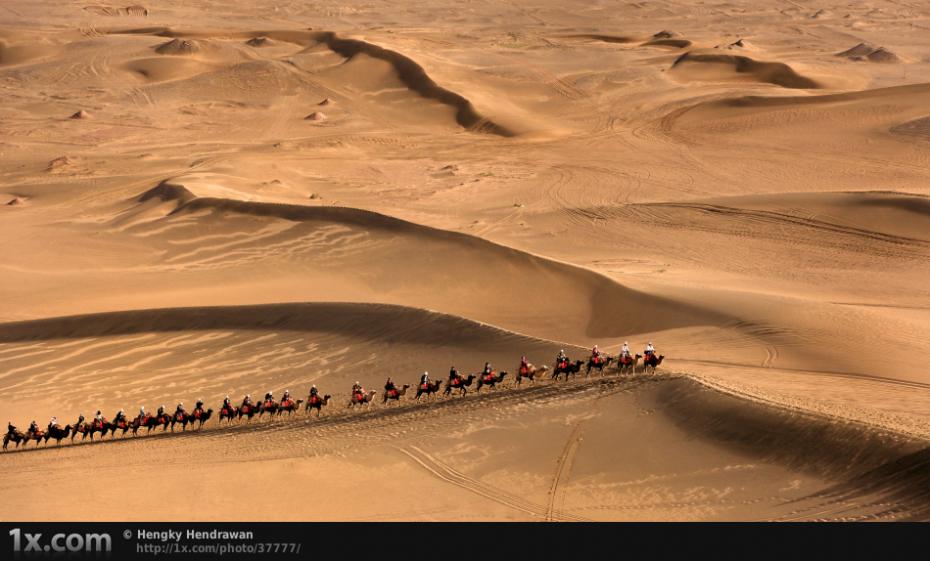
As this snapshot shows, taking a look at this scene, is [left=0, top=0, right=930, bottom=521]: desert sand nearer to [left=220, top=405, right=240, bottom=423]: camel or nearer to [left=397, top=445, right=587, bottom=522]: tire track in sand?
[left=397, top=445, right=587, bottom=522]: tire track in sand

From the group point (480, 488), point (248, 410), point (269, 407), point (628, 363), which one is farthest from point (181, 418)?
point (628, 363)

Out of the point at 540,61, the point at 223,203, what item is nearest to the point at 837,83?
the point at 540,61

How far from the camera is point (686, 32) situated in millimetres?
65375

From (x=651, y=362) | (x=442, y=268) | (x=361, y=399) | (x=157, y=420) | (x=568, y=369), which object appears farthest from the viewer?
(x=442, y=268)

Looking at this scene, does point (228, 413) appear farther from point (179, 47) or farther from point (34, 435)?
point (179, 47)

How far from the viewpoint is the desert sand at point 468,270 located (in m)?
15.6

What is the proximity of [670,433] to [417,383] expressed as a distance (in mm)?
5683

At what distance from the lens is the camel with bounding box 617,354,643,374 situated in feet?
58.0

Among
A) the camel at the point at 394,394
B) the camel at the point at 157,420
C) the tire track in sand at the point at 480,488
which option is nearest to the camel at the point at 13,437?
the camel at the point at 157,420

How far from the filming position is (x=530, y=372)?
18344 mm

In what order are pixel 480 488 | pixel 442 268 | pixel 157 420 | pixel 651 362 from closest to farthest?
pixel 480 488, pixel 651 362, pixel 157 420, pixel 442 268

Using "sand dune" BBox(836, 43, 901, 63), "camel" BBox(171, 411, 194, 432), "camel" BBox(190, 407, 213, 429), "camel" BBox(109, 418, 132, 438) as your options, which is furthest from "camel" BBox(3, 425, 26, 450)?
"sand dune" BBox(836, 43, 901, 63)

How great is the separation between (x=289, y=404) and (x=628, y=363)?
6131 mm

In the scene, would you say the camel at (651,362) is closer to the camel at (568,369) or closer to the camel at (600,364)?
the camel at (600,364)
